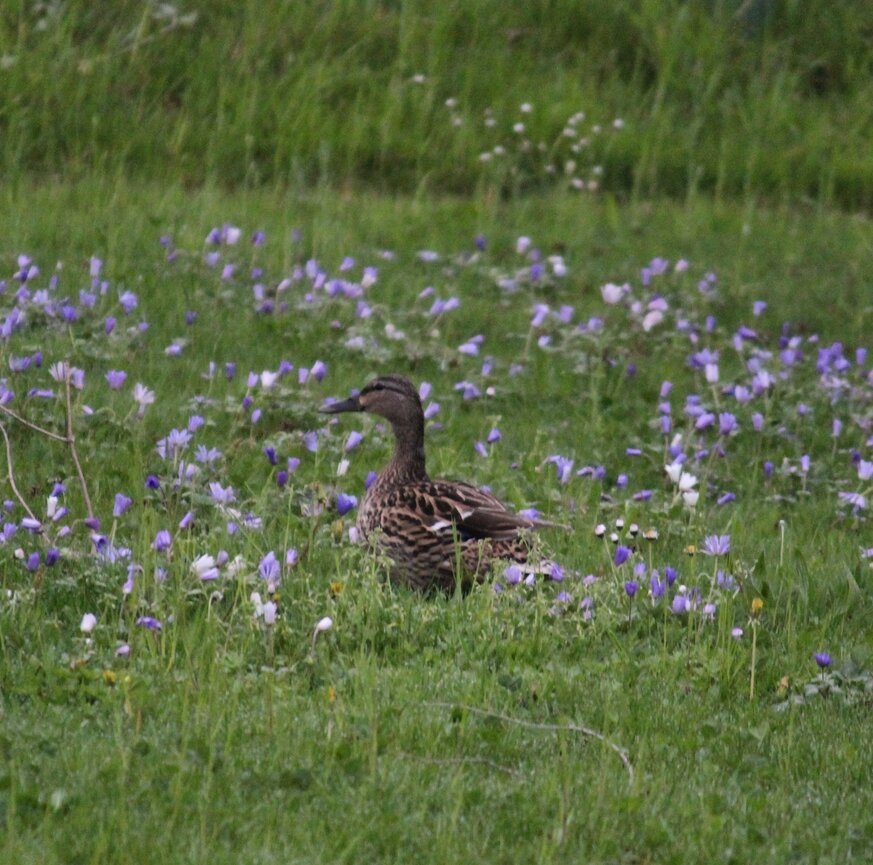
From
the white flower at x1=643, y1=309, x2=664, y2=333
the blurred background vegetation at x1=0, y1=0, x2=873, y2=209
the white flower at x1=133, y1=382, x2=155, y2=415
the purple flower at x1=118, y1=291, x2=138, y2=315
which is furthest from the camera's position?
the blurred background vegetation at x1=0, y1=0, x2=873, y2=209

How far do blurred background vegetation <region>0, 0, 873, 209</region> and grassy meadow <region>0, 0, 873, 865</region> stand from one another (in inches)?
1.5

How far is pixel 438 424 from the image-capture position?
7855 mm

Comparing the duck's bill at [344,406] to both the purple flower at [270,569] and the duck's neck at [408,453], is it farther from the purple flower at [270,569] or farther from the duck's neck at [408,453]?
the purple flower at [270,569]

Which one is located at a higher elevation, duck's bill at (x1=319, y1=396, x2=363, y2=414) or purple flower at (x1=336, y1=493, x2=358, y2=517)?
duck's bill at (x1=319, y1=396, x2=363, y2=414)

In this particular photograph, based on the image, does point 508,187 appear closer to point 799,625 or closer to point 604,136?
point 604,136

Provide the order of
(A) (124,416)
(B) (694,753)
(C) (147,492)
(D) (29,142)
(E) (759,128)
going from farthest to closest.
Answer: (E) (759,128) < (D) (29,142) < (A) (124,416) < (C) (147,492) < (B) (694,753)

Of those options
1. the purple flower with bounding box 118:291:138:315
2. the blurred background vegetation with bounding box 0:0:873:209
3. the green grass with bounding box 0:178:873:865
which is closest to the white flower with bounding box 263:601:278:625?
the green grass with bounding box 0:178:873:865

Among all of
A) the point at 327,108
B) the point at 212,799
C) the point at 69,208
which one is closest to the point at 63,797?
the point at 212,799

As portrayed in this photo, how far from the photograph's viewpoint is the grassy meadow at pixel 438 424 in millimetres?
4449

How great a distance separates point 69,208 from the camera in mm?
10430

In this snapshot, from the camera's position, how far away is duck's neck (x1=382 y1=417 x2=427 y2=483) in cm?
675

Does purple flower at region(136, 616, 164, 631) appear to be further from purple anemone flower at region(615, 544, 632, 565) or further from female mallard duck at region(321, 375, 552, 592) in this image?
purple anemone flower at region(615, 544, 632, 565)

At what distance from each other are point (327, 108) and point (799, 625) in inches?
289

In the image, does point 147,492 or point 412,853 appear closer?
point 412,853
